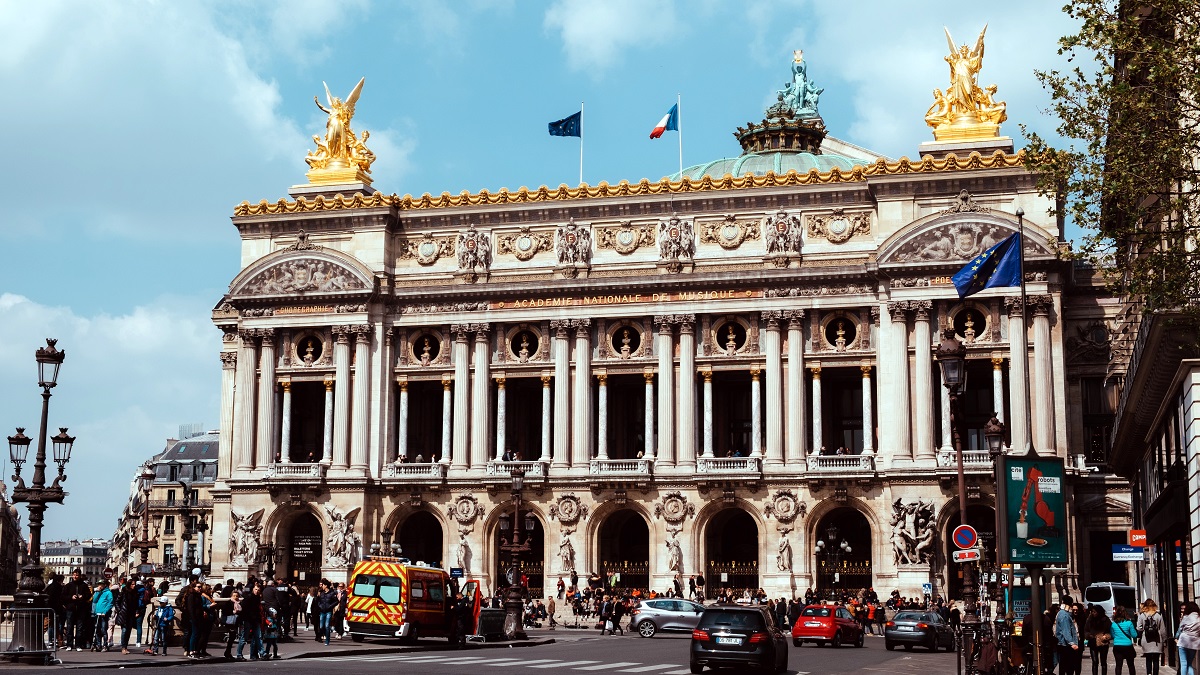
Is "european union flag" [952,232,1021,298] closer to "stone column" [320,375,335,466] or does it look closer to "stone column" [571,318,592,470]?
"stone column" [571,318,592,470]

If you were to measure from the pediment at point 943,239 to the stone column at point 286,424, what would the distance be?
2842cm

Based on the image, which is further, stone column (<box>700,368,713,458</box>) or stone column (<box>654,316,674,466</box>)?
stone column (<box>654,316,674,466</box>)

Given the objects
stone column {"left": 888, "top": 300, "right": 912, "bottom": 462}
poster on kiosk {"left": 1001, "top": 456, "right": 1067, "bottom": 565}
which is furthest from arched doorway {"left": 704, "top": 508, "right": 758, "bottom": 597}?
poster on kiosk {"left": 1001, "top": 456, "right": 1067, "bottom": 565}

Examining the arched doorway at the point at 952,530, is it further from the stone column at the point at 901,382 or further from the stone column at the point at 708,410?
the stone column at the point at 708,410

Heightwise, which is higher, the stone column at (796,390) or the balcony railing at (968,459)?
the stone column at (796,390)

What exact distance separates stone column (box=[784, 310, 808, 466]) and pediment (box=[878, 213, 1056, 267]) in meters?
4.69

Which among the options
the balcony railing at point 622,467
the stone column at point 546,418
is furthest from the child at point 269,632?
the stone column at point 546,418

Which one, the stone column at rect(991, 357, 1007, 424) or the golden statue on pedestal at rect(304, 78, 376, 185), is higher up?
the golden statue on pedestal at rect(304, 78, 376, 185)

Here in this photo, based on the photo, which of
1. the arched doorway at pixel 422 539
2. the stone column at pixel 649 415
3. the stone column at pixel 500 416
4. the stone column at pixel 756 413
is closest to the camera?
the stone column at pixel 756 413

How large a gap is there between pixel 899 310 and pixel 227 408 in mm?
34688

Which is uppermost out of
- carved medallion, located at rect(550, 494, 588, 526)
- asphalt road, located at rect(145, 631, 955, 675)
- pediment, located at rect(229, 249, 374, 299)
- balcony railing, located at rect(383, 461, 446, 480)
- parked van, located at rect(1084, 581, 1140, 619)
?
pediment, located at rect(229, 249, 374, 299)

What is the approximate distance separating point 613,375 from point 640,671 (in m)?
36.5

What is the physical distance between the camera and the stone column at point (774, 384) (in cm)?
6838

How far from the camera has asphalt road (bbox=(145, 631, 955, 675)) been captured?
33.5 metres
